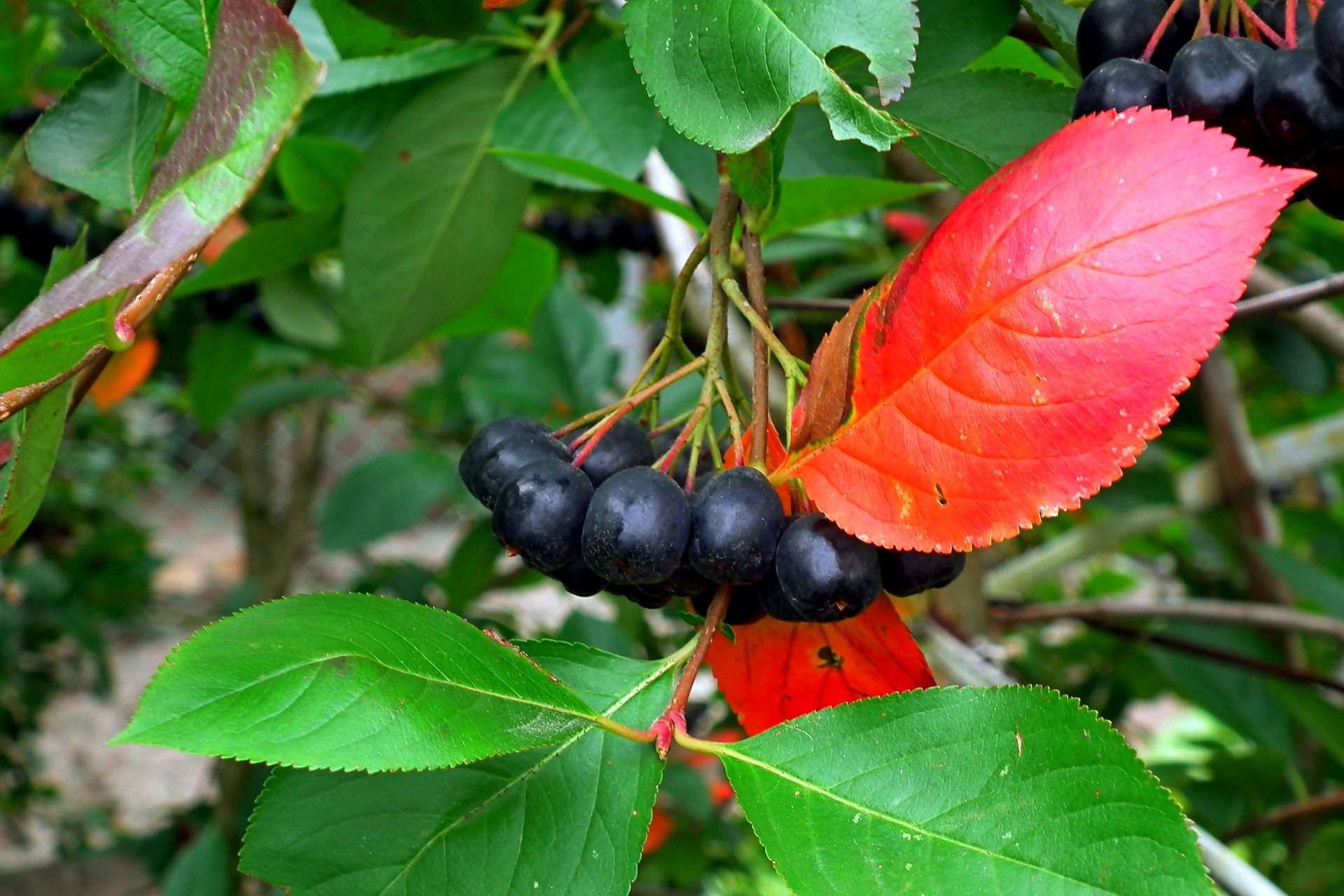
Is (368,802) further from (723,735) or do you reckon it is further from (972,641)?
(723,735)

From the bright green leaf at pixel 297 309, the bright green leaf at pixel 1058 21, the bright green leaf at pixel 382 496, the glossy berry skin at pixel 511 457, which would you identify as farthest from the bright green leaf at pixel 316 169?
the bright green leaf at pixel 382 496

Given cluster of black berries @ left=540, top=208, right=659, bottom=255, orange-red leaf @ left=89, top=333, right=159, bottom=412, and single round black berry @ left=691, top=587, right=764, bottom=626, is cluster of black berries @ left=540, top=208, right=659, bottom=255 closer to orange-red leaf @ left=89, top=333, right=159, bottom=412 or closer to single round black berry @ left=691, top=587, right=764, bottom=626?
orange-red leaf @ left=89, top=333, right=159, bottom=412

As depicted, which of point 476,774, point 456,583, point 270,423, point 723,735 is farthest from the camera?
point 270,423

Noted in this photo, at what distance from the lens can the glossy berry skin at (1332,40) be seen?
40cm

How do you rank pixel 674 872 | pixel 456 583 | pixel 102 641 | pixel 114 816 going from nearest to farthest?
1. pixel 456 583
2. pixel 674 872
3. pixel 102 641
4. pixel 114 816

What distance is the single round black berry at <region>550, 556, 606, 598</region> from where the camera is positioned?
1.81 ft

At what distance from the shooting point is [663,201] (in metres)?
0.73

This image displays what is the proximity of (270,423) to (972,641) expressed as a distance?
2.18 metres

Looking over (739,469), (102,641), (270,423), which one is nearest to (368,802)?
(739,469)

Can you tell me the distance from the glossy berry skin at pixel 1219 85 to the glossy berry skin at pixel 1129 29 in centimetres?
4

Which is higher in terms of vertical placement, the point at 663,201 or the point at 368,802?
the point at 663,201

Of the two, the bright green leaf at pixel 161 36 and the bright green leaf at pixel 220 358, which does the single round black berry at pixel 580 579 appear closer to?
the bright green leaf at pixel 161 36

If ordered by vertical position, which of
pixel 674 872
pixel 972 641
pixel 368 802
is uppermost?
pixel 368 802

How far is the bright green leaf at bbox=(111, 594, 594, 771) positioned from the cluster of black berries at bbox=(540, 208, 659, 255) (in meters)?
1.66
